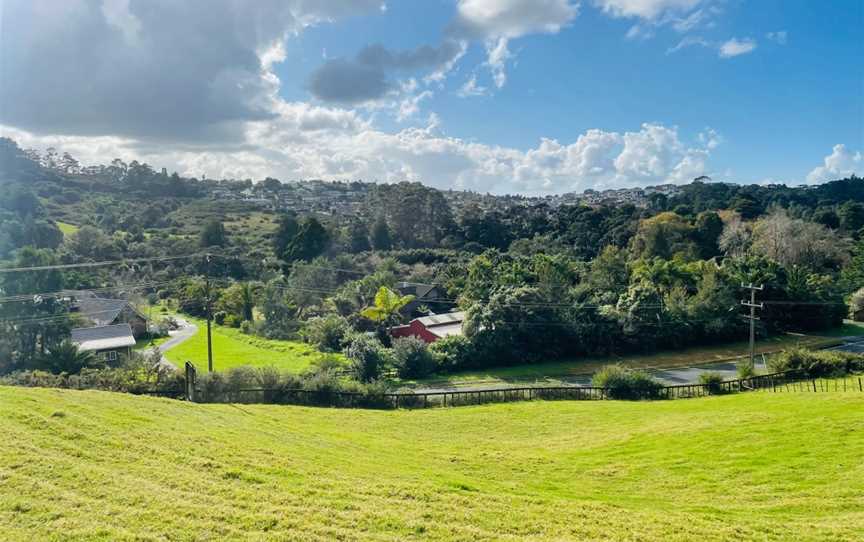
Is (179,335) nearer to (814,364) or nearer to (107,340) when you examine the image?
(107,340)

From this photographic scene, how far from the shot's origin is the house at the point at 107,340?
36.5 meters

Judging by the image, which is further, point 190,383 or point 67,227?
point 67,227

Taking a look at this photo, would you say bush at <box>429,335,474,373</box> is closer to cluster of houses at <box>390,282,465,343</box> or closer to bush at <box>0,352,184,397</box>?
cluster of houses at <box>390,282,465,343</box>

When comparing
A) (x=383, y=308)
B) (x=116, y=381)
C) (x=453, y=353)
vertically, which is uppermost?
(x=383, y=308)

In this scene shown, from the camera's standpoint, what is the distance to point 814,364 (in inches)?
1245

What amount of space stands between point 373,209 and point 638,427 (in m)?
79.9

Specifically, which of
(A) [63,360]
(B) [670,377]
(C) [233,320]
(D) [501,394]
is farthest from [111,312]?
(B) [670,377]

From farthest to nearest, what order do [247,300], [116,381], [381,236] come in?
[381,236]
[247,300]
[116,381]

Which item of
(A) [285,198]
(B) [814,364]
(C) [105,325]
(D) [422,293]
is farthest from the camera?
(A) [285,198]

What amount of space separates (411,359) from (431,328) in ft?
27.3

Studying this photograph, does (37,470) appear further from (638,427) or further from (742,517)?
(638,427)

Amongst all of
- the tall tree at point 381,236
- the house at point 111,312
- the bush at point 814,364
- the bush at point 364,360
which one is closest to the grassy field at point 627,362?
the bush at point 364,360

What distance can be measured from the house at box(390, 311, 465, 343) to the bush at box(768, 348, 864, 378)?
791 inches

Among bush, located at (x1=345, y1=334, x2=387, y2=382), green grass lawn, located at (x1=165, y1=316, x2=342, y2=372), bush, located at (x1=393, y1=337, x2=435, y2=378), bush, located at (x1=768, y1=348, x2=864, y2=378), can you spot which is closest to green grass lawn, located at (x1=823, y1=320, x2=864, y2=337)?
bush, located at (x1=768, y1=348, x2=864, y2=378)
